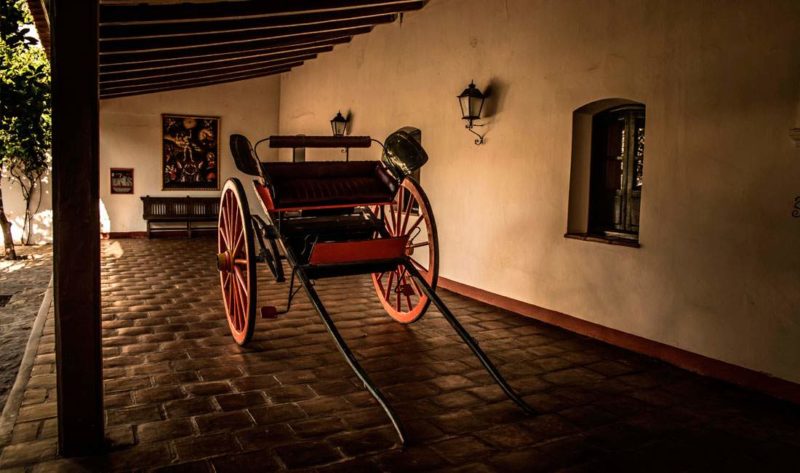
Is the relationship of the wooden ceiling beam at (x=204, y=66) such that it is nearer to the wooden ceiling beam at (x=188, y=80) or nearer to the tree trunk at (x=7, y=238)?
the wooden ceiling beam at (x=188, y=80)

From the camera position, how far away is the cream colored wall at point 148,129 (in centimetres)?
1254

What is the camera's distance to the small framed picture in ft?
41.5

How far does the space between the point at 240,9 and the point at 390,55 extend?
306cm

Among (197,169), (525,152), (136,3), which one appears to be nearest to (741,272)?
(525,152)

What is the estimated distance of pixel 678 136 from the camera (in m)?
A: 4.69

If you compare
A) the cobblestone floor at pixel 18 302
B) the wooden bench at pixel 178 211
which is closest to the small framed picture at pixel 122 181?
the wooden bench at pixel 178 211

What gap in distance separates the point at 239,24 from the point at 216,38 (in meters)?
0.76

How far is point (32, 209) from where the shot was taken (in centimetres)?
1184

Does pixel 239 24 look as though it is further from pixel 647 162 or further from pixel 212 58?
pixel 647 162

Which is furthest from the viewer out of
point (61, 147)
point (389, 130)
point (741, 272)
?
point (389, 130)

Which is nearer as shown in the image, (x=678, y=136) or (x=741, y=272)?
(x=741, y=272)

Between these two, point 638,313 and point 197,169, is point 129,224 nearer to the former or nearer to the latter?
point 197,169

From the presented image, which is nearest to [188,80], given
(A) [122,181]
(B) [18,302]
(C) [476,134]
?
(A) [122,181]

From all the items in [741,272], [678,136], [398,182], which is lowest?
[741,272]
